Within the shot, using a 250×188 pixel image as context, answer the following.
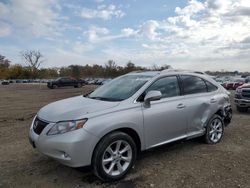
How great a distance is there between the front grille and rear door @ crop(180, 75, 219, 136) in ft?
8.83

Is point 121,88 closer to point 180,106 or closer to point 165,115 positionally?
point 165,115

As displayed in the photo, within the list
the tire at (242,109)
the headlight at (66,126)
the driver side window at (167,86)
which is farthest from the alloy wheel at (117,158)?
the tire at (242,109)

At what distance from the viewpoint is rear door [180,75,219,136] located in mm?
5469

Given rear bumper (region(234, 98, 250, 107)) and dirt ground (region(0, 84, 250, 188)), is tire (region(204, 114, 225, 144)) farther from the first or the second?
rear bumper (region(234, 98, 250, 107))

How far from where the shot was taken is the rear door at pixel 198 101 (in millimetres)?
5469

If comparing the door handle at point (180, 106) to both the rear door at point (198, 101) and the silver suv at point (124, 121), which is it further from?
the rear door at point (198, 101)

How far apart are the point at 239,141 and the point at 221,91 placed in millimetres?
1230

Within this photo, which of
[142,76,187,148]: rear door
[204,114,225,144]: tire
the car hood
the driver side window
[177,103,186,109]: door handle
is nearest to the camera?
the car hood

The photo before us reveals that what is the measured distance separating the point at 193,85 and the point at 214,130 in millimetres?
1218

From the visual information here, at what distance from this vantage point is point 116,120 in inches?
164

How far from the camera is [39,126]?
169 inches

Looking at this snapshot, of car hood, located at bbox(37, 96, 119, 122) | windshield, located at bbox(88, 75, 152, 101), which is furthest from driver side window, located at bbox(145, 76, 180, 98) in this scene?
car hood, located at bbox(37, 96, 119, 122)

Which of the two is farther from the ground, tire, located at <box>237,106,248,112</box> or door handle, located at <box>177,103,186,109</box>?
door handle, located at <box>177,103,186,109</box>

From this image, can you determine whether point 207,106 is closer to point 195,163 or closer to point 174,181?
point 195,163
